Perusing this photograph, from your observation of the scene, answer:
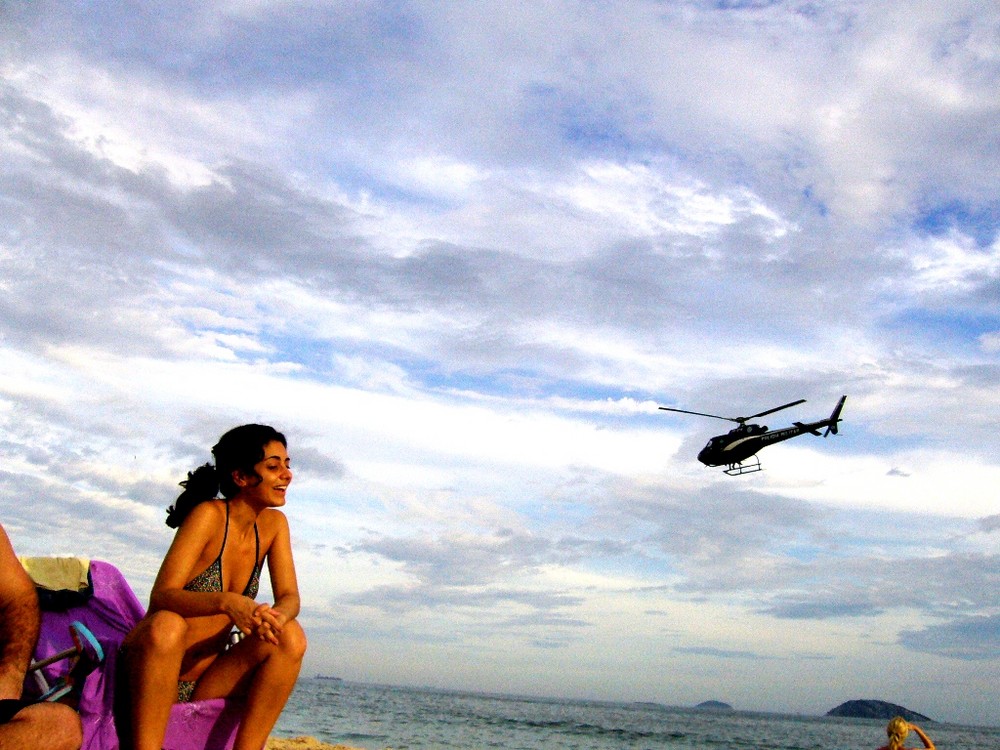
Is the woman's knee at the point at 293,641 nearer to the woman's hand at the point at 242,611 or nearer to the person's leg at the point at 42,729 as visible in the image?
the woman's hand at the point at 242,611

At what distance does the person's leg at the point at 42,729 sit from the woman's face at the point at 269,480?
4.41 ft

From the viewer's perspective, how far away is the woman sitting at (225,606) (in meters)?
3.16

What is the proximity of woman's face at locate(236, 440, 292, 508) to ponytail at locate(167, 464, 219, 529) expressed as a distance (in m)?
0.12

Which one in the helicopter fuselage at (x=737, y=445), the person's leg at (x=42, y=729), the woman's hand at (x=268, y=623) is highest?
the helicopter fuselage at (x=737, y=445)

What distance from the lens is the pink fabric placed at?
329cm

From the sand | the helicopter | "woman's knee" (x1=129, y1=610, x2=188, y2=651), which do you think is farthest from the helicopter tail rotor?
"woman's knee" (x1=129, y1=610, x2=188, y2=651)

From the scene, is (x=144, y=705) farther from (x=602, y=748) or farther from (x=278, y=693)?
(x=602, y=748)

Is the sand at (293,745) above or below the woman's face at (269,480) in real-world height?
below

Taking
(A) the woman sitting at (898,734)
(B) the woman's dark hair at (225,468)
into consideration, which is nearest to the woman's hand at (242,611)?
(B) the woman's dark hair at (225,468)

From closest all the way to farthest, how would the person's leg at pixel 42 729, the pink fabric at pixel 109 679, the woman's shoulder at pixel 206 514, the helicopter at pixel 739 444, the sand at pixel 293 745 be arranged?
the person's leg at pixel 42 729, the pink fabric at pixel 109 679, the woman's shoulder at pixel 206 514, the sand at pixel 293 745, the helicopter at pixel 739 444

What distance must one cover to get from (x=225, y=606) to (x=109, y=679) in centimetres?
53

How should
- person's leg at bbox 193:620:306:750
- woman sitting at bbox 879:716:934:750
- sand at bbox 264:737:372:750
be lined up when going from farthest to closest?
sand at bbox 264:737:372:750, woman sitting at bbox 879:716:934:750, person's leg at bbox 193:620:306:750

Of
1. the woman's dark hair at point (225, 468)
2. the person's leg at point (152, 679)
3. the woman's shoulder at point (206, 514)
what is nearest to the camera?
the person's leg at point (152, 679)

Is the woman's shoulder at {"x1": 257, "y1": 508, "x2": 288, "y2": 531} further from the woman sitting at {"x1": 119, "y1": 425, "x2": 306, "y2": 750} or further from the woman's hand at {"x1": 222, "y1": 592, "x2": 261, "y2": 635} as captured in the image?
the woman's hand at {"x1": 222, "y1": 592, "x2": 261, "y2": 635}
